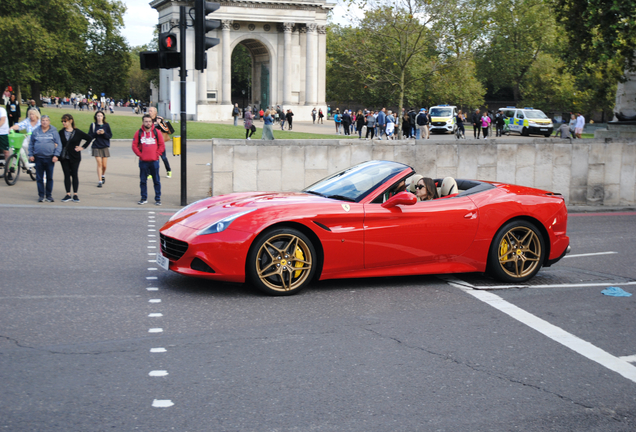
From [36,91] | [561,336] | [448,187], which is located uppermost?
[36,91]

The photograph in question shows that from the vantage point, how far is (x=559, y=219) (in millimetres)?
7957

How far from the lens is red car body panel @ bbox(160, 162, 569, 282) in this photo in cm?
652

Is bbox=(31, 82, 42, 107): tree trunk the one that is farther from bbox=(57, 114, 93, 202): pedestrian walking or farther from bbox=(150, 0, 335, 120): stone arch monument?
bbox=(57, 114, 93, 202): pedestrian walking

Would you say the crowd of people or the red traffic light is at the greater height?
the red traffic light

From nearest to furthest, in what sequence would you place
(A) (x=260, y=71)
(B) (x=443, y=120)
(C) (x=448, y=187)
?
(C) (x=448, y=187) < (B) (x=443, y=120) < (A) (x=260, y=71)

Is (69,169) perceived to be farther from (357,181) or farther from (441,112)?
(441,112)

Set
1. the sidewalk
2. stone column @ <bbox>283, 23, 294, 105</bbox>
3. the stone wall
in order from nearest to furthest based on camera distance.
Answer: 1. the sidewalk
2. the stone wall
3. stone column @ <bbox>283, 23, 294, 105</bbox>

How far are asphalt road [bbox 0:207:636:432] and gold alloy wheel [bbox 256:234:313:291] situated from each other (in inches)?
8.0

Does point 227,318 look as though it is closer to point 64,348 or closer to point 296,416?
point 64,348

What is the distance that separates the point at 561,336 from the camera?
5809 millimetres

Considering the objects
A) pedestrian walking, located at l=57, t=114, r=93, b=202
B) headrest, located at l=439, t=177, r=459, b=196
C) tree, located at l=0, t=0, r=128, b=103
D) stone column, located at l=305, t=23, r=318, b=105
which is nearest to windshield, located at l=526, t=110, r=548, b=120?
stone column, located at l=305, t=23, r=318, b=105

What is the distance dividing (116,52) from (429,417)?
247 feet

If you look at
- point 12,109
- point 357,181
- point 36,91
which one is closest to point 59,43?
point 36,91

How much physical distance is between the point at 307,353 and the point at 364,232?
2.09m
